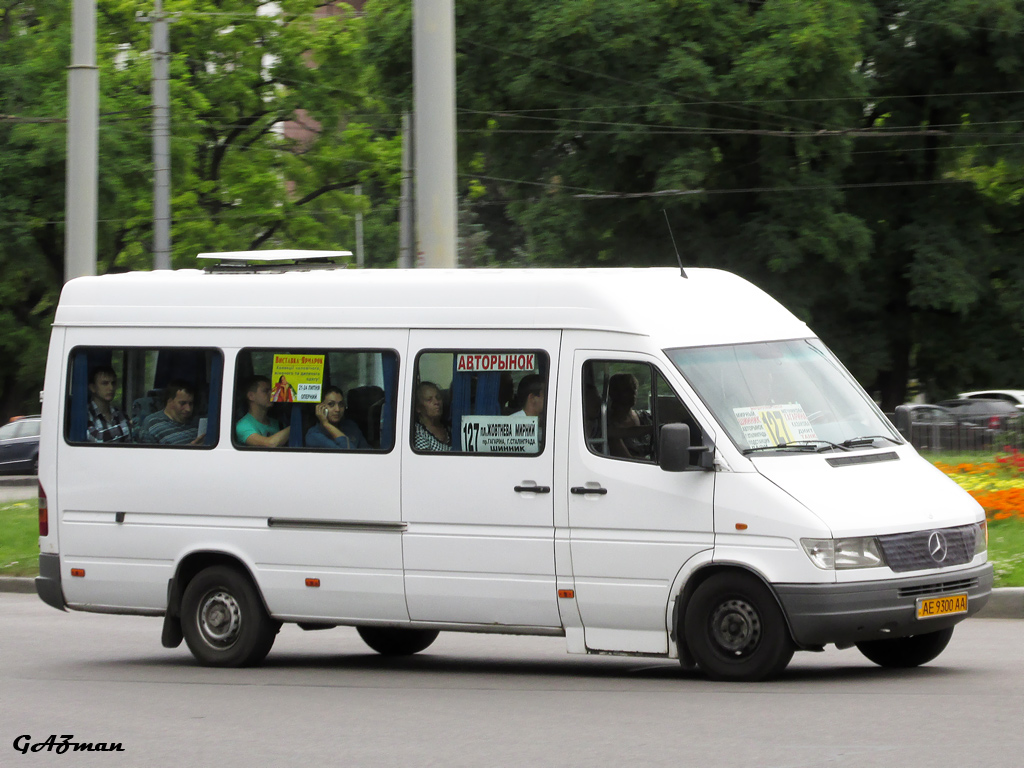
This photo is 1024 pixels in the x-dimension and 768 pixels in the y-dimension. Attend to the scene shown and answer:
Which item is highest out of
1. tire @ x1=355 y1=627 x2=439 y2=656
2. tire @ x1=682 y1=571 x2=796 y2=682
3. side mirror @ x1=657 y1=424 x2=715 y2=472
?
side mirror @ x1=657 y1=424 x2=715 y2=472

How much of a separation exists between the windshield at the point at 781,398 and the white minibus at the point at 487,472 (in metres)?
0.02

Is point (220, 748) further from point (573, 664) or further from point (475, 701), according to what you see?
point (573, 664)

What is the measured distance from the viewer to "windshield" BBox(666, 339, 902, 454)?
8.98 metres

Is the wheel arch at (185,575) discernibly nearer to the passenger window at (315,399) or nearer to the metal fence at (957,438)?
the passenger window at (315,399)

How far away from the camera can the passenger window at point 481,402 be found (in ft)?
31.0

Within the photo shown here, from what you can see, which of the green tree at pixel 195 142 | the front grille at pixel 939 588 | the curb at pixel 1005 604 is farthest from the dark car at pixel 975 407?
the front grille at pixel 939 588

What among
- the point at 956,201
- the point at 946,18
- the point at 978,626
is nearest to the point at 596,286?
the point at 978,626

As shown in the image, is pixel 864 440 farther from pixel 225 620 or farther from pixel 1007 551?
pixel 1007 551

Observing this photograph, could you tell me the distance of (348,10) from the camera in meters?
45.8

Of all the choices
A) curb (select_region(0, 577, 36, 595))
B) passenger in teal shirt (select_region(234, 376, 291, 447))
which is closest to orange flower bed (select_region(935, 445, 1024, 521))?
passenger in teal shirt (select_region(234, 376, 291, 447))

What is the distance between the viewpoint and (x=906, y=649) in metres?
9.41

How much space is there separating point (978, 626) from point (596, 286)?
4.13 meters

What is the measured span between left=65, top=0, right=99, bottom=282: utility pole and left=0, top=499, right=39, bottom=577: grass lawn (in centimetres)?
293

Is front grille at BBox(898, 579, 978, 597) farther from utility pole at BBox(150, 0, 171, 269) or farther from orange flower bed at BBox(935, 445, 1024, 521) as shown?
utility pole at BBox(150, 0, 171, 269)
